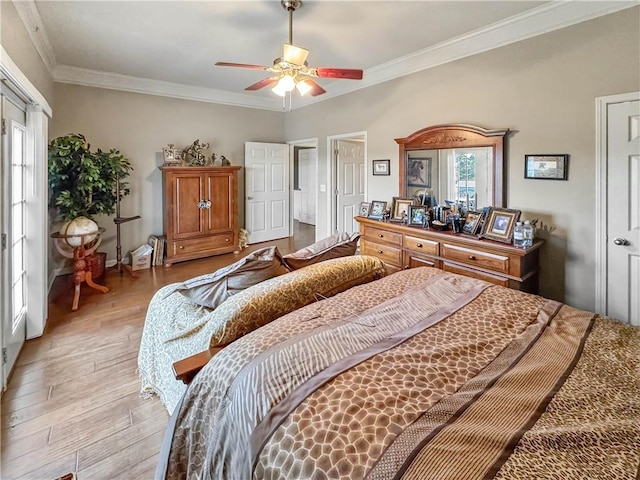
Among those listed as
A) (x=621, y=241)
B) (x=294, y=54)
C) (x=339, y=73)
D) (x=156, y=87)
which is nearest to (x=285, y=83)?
(x=294, y=54)

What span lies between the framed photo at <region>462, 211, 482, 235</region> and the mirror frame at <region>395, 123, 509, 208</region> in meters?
Result: 0.27

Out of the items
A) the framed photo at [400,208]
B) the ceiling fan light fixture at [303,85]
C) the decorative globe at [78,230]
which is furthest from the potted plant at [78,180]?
the framed photo at [400,208]

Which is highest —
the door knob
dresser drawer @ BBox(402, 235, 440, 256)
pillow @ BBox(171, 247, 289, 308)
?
the door knob

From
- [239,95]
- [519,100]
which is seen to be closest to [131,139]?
[239,95]

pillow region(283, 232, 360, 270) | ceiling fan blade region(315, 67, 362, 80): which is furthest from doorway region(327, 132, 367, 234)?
pillow region(283, 232, 360, 270)

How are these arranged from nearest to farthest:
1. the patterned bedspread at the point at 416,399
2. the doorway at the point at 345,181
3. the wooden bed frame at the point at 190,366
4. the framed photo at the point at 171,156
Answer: the patterned bedspread at the point at 416,399 → the wooden bed frame at the point at 190,366 → the framed photo at the point at 171,156 → the doorway at the point at 345,181

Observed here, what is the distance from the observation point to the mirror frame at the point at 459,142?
338 centimetres

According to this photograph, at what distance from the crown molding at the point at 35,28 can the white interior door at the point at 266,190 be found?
3026 millimetres

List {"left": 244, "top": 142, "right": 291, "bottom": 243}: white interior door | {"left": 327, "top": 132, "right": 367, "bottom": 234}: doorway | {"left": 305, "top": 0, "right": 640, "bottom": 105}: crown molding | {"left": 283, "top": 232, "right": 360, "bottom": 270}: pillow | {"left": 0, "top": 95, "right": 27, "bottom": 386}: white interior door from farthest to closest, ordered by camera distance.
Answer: {"left": 244, "top": 142, "right": 291, "bottom": 243}: white interior door → {"left": 327, "top": 132, "right": 367, "bottom": 234}: doorway → {"left": 305, "top": 0, "right": 640, "bottom": 105}: crown molding → {"left": 0, "top": 95, "right": 27, "bottom": 386}: white interior door → {"left": 283, "top": 232, "right": 360, "bottom": 270}: pillow

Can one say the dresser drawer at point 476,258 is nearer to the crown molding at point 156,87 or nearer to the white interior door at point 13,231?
the white interior door at point 13,231

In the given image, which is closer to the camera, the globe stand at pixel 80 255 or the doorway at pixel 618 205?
the doorway at pixel 618 205

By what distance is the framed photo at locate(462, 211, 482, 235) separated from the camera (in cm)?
330

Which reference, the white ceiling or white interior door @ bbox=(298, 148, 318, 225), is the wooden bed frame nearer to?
the white ceiling

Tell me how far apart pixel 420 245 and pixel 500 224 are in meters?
0.79
